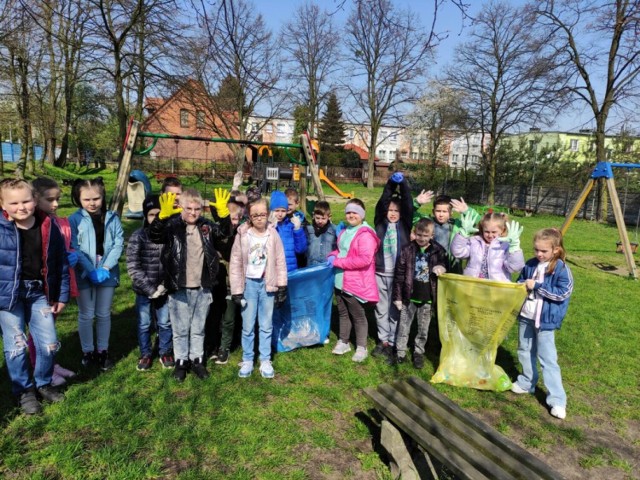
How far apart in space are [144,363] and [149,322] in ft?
1.27

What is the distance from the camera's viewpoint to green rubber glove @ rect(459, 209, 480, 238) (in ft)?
14.4

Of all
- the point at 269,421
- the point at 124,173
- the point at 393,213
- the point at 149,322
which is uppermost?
the point at 124,173

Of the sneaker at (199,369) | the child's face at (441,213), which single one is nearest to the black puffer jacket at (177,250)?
the sneaker at (199,369)

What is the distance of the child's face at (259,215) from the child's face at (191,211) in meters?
0.46

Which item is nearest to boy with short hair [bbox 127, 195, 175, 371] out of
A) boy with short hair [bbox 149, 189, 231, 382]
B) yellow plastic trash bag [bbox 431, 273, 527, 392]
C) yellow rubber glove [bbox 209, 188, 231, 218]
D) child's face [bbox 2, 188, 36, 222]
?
boy with short hair [bbox 149, 189, 231, 382]

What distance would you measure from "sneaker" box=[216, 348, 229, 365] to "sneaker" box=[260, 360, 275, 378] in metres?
0.40

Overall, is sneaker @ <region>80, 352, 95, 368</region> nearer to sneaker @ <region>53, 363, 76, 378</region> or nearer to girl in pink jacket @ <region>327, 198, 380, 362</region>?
sneaker @ <region>53, 363, 76, 378</region>

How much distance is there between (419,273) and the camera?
4102 mm

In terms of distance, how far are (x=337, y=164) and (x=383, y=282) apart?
37812 millimetres

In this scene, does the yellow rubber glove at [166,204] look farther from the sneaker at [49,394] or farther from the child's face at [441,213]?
the child's face at [441,213]

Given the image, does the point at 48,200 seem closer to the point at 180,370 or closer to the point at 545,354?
the point at 180,370

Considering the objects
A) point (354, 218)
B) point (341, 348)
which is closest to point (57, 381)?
point (341, 348)

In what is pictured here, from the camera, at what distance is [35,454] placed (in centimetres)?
270

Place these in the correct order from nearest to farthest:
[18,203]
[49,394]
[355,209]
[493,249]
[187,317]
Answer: [18,203], [49,394], [187,317], [493,249], [355,209]
